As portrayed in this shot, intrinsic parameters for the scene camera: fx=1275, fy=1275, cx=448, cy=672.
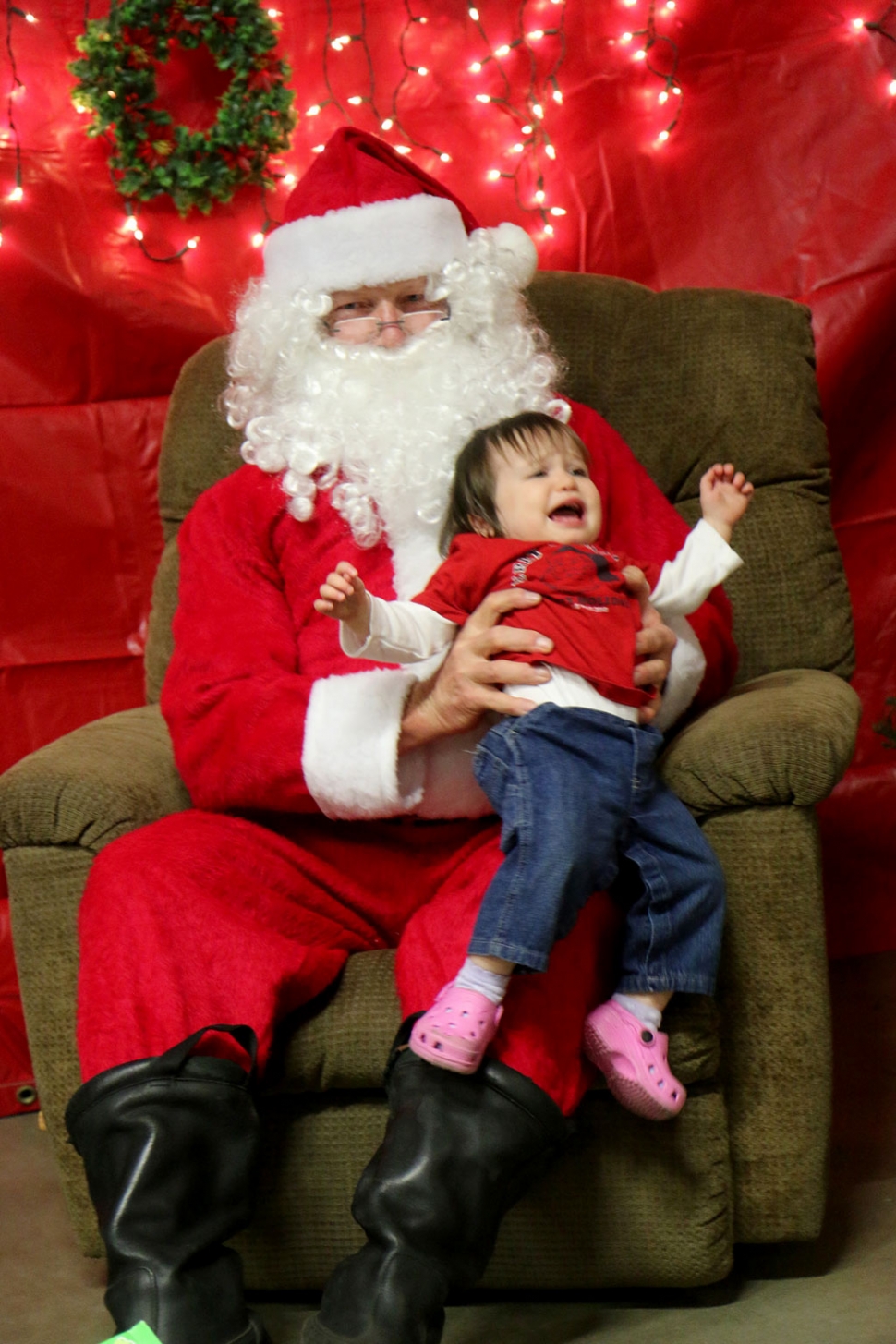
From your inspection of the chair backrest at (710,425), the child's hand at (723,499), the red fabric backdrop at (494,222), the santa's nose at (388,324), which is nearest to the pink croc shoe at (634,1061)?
the child's hand at (723,499)

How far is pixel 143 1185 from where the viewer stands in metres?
1.26

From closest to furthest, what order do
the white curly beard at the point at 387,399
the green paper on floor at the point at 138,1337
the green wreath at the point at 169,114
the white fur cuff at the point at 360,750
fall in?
1. the green paper on floor at the point at 138,1337
2. the white fur cuff at the point at 360,750
3. the white curly beard at the point at 387,399
4. the green wreath at the point at 169,114

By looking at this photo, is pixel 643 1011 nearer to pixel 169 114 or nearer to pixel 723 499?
pixel 723 499

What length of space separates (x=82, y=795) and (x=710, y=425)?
1.16 metres

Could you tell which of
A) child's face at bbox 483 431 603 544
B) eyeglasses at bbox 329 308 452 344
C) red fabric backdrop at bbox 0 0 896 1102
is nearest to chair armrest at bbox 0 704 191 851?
child's face at bbox 483 431 603 544

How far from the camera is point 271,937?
145cm

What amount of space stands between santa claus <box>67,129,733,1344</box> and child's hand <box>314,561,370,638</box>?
0.15 metres

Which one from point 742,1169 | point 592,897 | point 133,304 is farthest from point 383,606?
point 133,304

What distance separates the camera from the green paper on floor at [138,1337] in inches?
45.8

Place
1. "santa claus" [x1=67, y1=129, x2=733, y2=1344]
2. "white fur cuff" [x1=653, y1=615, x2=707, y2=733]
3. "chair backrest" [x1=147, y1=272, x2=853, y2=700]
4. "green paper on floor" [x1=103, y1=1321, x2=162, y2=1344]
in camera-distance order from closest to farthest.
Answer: "green paper on floor" [x1=103, y1=1321, x2=162, y2=1344] → "santa claus" [x1=67, y1=129, x2=733, y2=1344] → "white fur cuff" [x1=653, y1=615, x2=707, y2=733] → "chair backrest" [x1=147, y1=272, x2=853, y2=700]

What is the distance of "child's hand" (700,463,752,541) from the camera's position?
Answer: 1.59 metres

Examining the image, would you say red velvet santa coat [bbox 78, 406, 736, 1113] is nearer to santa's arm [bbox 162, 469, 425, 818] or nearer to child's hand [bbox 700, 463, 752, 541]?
santa's arm [bbox 162, 469, 425, 818]

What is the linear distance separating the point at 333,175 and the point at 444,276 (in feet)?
0.85

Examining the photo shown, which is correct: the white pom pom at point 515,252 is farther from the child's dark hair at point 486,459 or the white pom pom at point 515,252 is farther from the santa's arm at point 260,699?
the santa's arm at point 260,699
